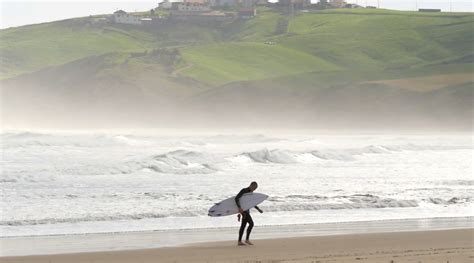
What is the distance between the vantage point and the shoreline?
18.3m

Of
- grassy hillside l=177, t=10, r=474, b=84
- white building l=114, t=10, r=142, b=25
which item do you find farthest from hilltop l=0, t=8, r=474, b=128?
white building l=114, t=10, r=142, b=25

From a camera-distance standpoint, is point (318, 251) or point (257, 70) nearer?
point (318, 251)

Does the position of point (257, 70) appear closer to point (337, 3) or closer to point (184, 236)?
point (337, 3)

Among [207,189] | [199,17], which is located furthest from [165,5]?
[207,189]

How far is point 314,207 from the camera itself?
25547mm

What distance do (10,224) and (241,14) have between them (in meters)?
160

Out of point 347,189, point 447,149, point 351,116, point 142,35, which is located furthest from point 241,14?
point 347,189

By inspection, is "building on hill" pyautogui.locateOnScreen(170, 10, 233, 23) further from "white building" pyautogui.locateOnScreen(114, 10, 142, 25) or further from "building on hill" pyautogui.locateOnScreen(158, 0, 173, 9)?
"building on hill" pyautogui.locateOnScreen(158, 0, 173, 9)

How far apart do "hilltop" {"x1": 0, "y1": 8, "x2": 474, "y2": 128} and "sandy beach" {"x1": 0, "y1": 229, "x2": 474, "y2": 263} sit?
81.2 meters

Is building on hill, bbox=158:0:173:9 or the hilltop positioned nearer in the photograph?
the hilltop

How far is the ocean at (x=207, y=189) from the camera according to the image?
74.5 ft

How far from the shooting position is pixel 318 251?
17.8m

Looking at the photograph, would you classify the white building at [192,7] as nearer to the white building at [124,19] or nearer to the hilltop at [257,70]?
the hilltop at [257,70]

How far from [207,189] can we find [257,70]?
10680cm
